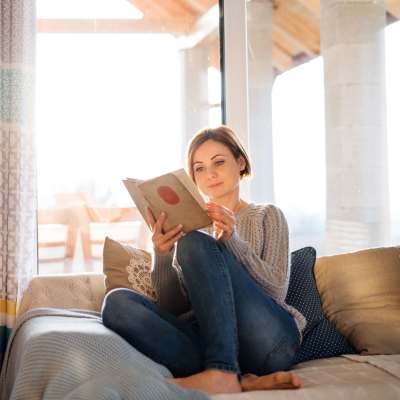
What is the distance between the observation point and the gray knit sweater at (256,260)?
7.29 ft

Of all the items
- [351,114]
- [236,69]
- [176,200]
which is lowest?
[176,200]

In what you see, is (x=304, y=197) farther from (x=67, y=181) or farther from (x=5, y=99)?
(x=5, y=99)

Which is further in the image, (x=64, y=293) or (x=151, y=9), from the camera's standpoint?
(x=151, y=9)

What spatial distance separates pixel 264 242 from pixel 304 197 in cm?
153

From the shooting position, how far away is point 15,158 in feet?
10.8

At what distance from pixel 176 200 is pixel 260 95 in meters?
1.80

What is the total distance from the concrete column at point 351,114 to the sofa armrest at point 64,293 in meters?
1.50

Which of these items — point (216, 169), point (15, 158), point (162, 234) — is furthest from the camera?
point (15, 158)

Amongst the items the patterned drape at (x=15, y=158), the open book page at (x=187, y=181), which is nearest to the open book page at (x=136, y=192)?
the open book page at (x=187, y=181)

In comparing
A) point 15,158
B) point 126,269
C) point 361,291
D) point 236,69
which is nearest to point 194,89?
point 236,69

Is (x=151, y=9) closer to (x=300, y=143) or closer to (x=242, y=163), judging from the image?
(x=300, y=143)

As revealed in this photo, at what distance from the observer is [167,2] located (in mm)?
3631

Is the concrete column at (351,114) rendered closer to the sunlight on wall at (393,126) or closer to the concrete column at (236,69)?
the sunlight on wall at (393,126)

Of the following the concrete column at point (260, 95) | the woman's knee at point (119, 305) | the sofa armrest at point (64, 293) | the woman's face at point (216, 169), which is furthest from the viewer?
the concrete column at point (260, 95)
